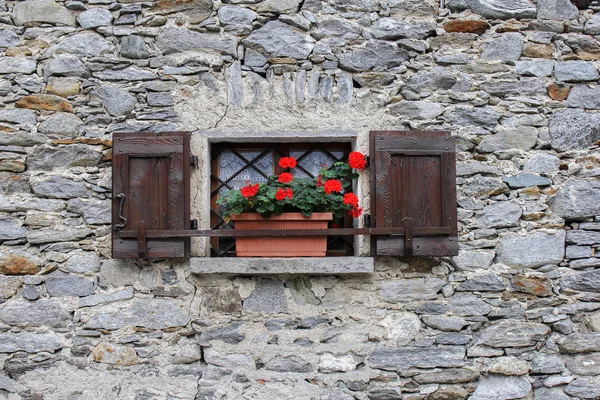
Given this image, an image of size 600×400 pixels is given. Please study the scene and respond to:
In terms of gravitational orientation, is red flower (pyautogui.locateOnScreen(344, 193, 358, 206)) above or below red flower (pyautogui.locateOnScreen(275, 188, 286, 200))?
below

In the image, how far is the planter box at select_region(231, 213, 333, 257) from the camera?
114 inches

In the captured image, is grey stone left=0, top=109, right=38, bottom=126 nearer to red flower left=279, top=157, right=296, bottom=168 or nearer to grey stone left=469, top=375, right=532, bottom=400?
red flower left=279, top=157, right=296, bottom=168

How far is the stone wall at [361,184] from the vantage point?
296cm

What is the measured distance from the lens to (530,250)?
304 cm

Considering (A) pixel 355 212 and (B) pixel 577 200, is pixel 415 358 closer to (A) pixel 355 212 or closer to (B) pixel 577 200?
(A) pixel 355 212

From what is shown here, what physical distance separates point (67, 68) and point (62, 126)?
33cm

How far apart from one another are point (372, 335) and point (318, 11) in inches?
72.8

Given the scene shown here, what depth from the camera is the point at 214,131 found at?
3068mm

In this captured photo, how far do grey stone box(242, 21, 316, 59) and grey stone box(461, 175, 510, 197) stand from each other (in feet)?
3.86

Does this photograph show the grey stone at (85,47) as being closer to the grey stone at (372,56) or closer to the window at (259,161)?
the window at (259,161)

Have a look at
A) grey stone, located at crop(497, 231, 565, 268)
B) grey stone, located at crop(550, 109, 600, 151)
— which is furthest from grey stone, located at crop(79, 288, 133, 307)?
grey stone, located at crop(550, 109, 600, 151)

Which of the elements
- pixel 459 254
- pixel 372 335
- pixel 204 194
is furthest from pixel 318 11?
pixel 372 335

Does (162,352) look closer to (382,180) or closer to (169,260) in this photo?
(169,260)

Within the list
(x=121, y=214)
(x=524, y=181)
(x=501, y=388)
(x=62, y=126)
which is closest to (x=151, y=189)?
(x=121, y=214)
